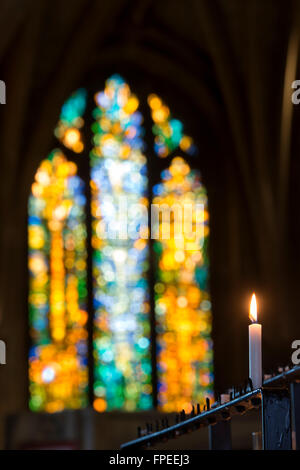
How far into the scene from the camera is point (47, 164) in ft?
42.9

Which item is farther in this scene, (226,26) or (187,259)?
(187,259)

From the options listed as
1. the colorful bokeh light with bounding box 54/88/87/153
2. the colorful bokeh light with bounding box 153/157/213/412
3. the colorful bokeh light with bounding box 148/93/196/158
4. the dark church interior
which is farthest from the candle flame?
the colorful bokeh light with bounding box 148/93/196/158

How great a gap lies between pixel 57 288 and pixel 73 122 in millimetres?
2188

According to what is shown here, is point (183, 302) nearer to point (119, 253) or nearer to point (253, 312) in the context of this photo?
point (119, 253)

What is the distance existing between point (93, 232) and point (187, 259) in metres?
1.31

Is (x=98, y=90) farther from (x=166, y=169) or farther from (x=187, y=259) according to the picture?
(x=187, y=259)

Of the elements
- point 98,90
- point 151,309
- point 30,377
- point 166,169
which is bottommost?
point 30,377

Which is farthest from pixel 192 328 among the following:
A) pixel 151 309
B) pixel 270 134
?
pixel 270 134

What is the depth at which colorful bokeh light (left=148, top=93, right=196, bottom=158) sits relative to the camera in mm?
13602

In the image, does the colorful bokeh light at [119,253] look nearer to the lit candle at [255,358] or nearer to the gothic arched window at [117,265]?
the gothic arched window at [117,265]

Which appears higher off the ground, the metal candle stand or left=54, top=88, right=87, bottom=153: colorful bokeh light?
left=54, top=88, right=87, bottom=153: colorful bokeh light

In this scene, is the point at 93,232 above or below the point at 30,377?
above

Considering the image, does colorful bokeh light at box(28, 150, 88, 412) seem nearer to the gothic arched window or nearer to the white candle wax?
the gothic arched window

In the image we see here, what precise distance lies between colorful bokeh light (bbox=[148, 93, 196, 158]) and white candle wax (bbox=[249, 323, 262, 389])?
448 inches
